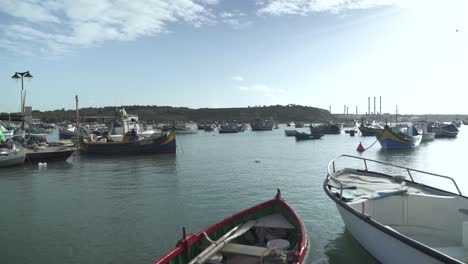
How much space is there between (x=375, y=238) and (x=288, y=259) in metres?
2.20

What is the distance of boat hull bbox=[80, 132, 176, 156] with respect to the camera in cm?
4016

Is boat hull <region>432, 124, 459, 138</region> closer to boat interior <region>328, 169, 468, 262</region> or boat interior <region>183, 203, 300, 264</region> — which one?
boat interior <region>328, 169, 468, 262</region>

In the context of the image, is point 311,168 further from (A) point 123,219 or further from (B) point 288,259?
(B) point 288,259

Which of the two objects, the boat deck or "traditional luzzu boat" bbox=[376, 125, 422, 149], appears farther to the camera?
"traditional luzzu boat" bbox=[376, 125, 422, 149]

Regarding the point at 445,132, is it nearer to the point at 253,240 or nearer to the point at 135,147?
the point at 135,147

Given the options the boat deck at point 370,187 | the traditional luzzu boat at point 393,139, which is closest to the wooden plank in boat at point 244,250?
the boat deck at point 370,187

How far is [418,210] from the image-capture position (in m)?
9.43

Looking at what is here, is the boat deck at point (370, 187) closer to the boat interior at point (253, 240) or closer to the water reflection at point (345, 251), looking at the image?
the water reflection at point (345, 251)

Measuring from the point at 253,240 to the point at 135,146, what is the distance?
3287 cm

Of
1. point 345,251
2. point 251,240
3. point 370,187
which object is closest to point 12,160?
point 251,240

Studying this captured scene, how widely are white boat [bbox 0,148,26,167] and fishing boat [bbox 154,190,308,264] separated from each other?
27501 millimetres

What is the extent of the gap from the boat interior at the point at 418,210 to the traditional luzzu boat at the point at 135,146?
31.8 m

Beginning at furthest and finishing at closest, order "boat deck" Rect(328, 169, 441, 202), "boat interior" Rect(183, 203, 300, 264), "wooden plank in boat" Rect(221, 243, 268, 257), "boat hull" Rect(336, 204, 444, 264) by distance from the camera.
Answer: "boat deck" Rect(328, 169, 441, 202), "wooden plank in boat" Rect(221, 243, 268, 257), "boat interior" Rect(183, 203, 300, 264), "boat hull" Rect(336, 204, 444, 264)

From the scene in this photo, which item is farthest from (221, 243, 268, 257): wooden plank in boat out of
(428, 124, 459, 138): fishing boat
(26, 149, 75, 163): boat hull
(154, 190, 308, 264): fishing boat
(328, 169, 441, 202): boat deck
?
(428, 124, 459, 138): fishing boat
